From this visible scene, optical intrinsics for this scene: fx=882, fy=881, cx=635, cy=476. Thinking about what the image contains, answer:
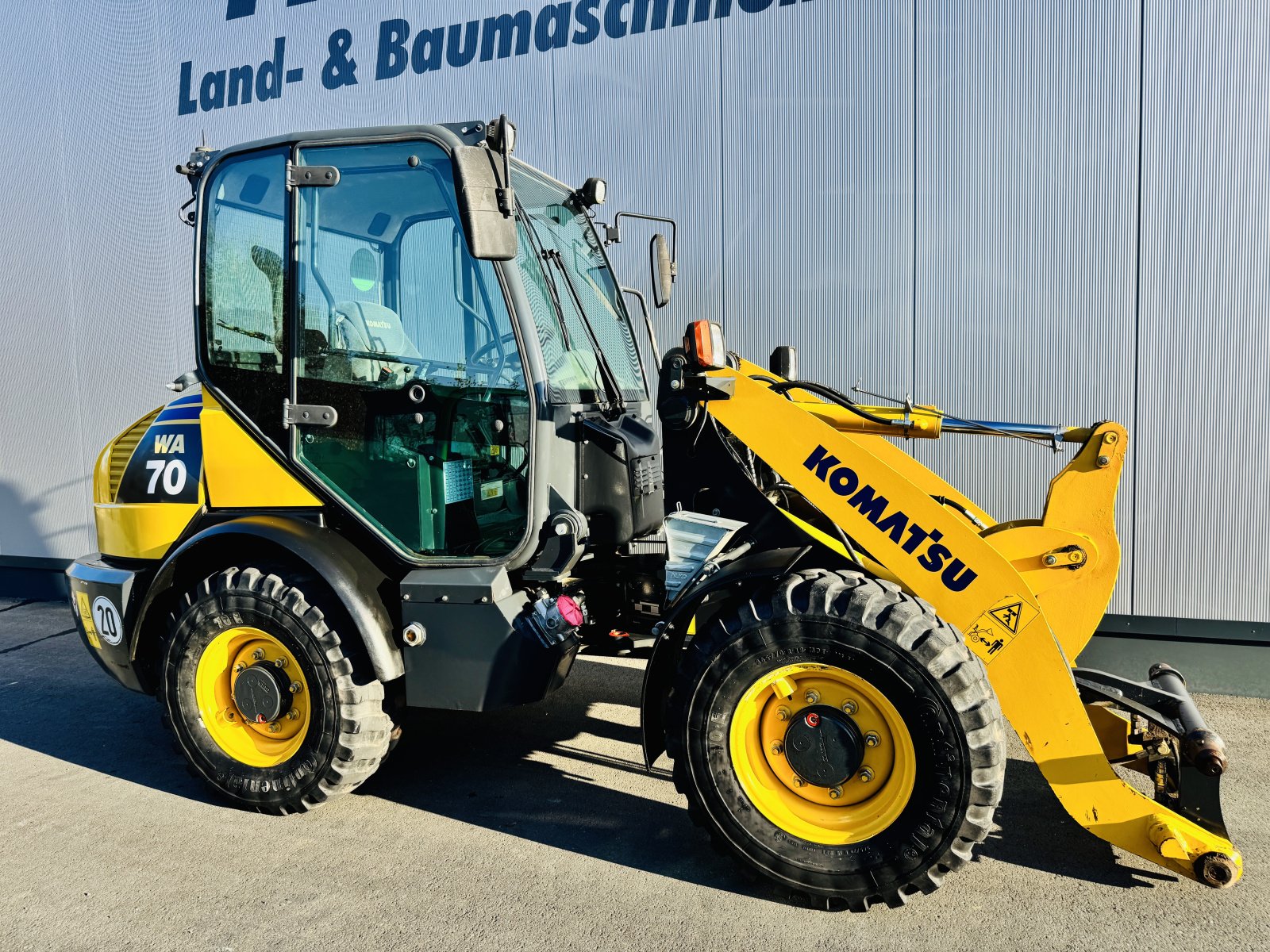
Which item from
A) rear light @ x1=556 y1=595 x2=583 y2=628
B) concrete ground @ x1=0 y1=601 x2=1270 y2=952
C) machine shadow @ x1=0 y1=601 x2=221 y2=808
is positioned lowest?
machine shadow @ x1=0 y1=601 x2=221 y2=808

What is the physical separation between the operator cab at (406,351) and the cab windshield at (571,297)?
0.04 ft

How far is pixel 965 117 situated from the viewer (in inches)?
209

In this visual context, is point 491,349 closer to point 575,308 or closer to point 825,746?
point 575,308

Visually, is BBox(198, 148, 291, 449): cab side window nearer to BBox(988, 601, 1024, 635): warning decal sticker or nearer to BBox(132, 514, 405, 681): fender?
BBox(132, 514, 405, 681): fender

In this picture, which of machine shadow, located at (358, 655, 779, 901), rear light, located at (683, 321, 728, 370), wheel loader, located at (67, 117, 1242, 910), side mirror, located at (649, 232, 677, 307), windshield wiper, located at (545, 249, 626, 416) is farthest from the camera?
side mirror, located at (649, 232, 677, 307)

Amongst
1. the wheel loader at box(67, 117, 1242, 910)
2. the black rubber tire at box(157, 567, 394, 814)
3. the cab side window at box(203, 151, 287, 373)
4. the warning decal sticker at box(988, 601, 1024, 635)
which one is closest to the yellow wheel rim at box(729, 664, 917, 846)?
the wheel loader at box(67, 117, 1242, 910)

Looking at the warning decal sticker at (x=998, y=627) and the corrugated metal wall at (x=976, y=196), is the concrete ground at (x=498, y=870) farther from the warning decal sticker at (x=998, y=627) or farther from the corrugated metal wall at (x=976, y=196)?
the corrugated metal wall at (x=976, y=196)

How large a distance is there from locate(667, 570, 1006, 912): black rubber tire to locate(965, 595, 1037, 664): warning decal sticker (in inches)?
3.6

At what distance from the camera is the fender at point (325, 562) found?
131 inches

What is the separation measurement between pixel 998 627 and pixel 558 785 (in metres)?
1.97

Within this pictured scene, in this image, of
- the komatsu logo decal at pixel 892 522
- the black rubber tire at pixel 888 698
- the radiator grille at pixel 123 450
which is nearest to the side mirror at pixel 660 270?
the komatsu logo decal at pixel 892 522

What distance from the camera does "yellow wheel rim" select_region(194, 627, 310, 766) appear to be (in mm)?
3523

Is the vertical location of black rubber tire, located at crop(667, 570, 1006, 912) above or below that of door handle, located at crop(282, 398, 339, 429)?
below

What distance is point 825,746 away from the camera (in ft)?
9.22
